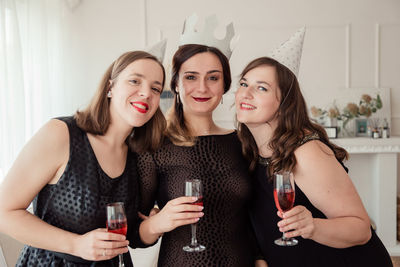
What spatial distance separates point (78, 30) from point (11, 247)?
12.2 feet

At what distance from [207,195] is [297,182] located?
41 centimetres

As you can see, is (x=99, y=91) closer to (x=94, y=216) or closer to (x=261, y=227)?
(x=94, y=216)

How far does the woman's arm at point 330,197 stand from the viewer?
61.1 inches

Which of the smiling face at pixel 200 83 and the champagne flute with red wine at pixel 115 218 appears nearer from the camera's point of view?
the champagne flute with red wine at pixel 115 218

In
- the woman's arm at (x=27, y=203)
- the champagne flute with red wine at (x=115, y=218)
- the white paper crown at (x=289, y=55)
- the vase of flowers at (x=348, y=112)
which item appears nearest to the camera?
the champagne flute with red wine at (x=115, y=218)

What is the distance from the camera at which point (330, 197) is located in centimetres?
161

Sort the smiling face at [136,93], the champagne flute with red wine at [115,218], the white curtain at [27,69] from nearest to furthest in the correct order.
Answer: the champagne flute with red wine at [115,218], the smiling face at [136,93], the white curtain at [27,69]

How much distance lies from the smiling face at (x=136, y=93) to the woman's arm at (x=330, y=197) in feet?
2.25

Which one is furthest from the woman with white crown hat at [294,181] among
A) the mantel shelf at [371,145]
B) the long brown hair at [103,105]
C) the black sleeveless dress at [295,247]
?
the mantel shelf at [371,145]

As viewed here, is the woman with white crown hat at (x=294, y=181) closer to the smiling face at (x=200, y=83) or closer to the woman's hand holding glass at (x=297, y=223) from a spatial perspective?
the woman's hand holding glass at (x=297, y=223)

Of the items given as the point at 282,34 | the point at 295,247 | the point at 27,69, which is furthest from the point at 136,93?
the point at 282,34

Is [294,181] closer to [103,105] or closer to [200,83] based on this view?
[200,83]

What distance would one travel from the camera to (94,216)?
1.57 m

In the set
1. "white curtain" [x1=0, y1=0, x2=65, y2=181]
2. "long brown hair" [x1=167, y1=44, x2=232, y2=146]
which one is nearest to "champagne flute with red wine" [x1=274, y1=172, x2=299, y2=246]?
"long brown hair" [x1=167, y1=44, x2=232, y2=146]
